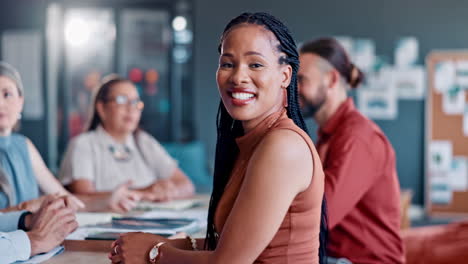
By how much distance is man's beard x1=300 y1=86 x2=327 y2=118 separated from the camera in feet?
8.91

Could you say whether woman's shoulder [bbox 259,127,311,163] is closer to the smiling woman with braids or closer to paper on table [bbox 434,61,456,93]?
the smiling woman with braids

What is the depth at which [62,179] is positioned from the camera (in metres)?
3.31

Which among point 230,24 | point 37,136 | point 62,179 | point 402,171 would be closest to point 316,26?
point 402,171

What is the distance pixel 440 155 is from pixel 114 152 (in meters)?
4.15

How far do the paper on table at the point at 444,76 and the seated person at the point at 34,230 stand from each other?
214 inches

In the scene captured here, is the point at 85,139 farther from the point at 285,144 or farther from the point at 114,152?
the point at 285,144

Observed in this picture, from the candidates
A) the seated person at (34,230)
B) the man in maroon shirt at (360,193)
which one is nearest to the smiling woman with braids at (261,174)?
the seated person at (34,230)

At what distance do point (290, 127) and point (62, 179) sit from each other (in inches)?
85.8

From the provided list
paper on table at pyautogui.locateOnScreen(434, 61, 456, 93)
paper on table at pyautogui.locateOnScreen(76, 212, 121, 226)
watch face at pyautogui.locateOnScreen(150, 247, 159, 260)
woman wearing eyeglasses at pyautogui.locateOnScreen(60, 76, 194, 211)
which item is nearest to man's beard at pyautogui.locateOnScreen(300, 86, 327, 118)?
woman wearing eyeglasses at pyautogui.locateOnScreen(60, 76, 194, 211)

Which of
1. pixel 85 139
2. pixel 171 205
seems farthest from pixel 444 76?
pixel 171 205

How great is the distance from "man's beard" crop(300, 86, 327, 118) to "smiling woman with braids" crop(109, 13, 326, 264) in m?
1.14

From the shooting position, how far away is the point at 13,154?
2.48 meters

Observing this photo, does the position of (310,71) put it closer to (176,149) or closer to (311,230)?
(311,230)

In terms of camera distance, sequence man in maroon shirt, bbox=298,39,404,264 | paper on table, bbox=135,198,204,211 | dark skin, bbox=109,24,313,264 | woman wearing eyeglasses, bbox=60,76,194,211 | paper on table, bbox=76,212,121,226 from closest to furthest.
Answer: dark skin, bbox=109,24,313,264, paper on table, bbox=76,212,121,226, man in maroon shirt, bbox=298,39,404,264, paper on table, bbox=135,198,204,211, woman wearing eyeglasses, bbox=60,76,194,211
